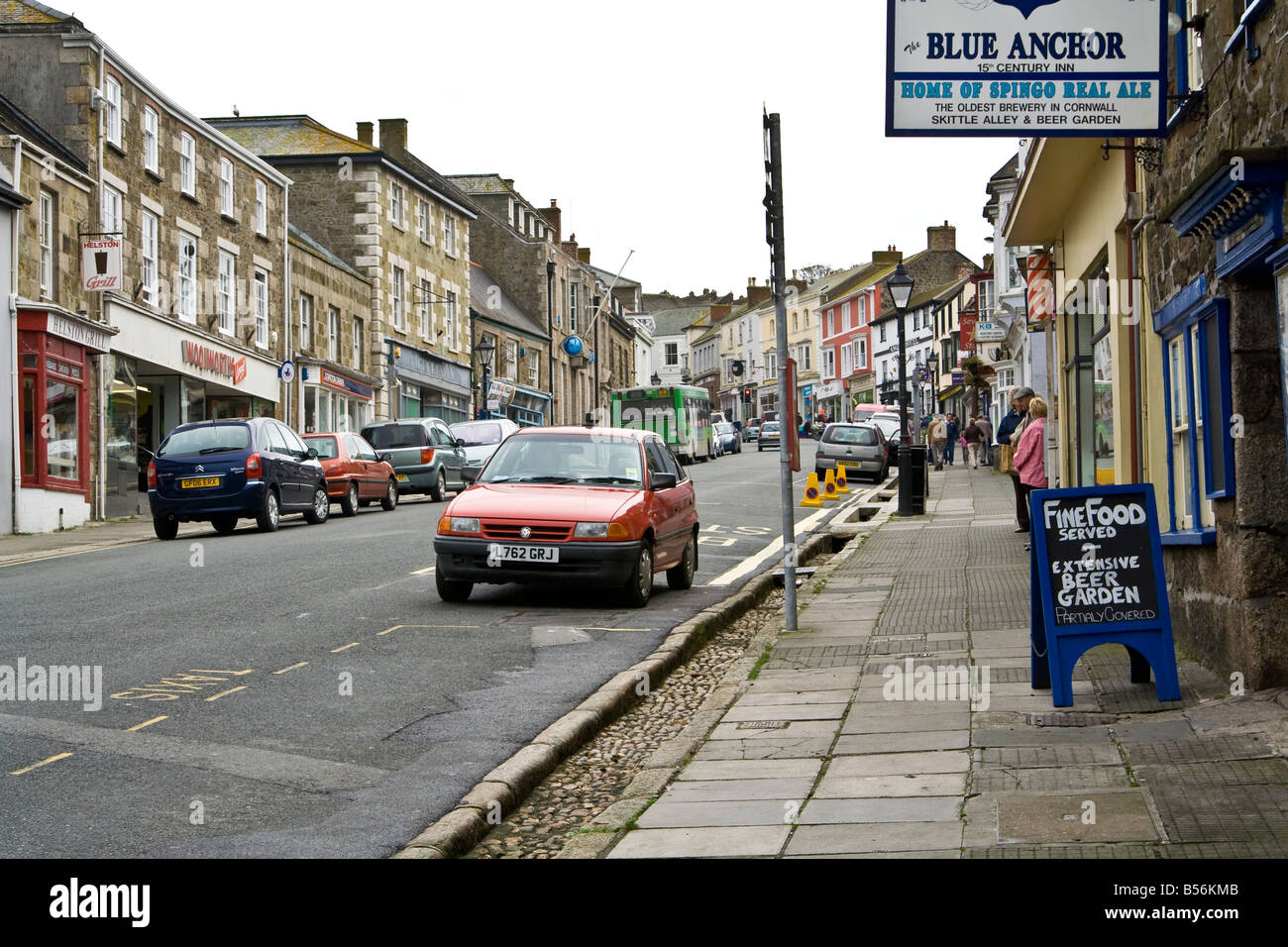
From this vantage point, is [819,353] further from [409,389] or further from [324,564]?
[324,564]

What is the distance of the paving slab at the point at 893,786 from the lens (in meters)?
5.86

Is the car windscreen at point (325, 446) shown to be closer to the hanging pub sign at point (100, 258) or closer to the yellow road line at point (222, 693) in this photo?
the hanging pub sign at point (100, 258)

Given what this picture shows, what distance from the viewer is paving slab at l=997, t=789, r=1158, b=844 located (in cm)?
500

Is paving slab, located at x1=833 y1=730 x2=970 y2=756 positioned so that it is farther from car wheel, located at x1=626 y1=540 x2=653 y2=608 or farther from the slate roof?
the slate roof

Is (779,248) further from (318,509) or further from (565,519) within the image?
(318,509)

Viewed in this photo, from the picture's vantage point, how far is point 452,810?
579 cm

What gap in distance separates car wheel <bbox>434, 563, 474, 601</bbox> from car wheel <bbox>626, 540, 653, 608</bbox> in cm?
145

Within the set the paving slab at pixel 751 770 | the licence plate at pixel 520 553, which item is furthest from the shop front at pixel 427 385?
the paving slab at pixel 751 770

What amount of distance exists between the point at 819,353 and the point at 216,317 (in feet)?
232

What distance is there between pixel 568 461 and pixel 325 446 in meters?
13.4

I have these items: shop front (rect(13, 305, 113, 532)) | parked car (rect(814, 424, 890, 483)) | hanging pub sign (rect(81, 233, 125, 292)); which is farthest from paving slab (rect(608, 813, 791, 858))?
parked car (rect(814, 424, 890, 483))

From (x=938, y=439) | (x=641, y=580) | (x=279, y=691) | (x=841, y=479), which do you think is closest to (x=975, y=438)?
(x=938, y=439)

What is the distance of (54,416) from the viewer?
2470 centimetres
